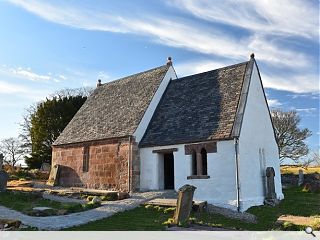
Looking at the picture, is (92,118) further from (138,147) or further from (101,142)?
(138,147)

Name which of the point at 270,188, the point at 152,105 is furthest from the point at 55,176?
the point at 270,188

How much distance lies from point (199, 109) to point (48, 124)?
22596 mm

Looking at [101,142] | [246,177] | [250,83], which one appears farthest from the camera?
[101,142]

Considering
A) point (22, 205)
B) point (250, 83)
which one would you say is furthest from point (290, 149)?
point (22, 205)

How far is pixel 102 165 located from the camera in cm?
2183

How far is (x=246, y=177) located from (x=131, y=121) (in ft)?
25.3

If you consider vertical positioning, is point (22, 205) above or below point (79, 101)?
below

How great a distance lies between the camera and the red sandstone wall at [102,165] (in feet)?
67.1

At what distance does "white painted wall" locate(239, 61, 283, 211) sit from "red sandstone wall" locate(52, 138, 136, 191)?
627 cm

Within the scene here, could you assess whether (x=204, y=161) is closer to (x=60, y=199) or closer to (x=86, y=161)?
(x=60, y=199)

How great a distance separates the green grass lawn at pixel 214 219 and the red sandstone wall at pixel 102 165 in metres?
4.94

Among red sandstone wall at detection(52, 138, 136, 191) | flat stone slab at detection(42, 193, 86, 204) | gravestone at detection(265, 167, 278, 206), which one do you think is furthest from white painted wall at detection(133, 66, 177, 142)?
gravestone at detection(265, 167, 278, 206)

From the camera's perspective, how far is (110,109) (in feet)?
80.9
